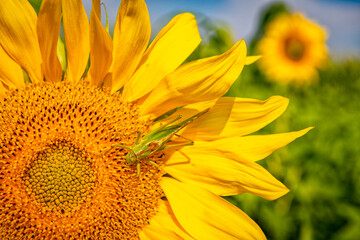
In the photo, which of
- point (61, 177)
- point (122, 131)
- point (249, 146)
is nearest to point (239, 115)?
point (249, 146)

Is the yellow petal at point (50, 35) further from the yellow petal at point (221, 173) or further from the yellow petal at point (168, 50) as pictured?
the yellow petal at point (221, 173)

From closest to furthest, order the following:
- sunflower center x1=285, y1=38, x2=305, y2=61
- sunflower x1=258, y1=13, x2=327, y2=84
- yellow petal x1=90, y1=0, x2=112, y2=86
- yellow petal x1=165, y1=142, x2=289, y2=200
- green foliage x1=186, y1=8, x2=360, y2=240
Answer: yellow petal x1=90, y1=0, x2=112, y2=86 < yellow petal x1=165, y1=142, x2=289, y2=200 < green foliage x1=186, y1=8, x2=360, y2=240 < sunflower x1=258, y1=13, x2=327, y2=84 < sunflower center x1=285, y1=38, x2=305, y2=61

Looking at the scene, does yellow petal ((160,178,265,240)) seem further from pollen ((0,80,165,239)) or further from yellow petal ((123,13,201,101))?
yellow petal ((123,13,201,101))

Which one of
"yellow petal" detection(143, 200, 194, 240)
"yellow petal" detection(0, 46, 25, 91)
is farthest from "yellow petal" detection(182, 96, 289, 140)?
"yellow petal" detection(0, 46, 25, 91)

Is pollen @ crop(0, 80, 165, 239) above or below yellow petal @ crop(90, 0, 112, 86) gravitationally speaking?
below

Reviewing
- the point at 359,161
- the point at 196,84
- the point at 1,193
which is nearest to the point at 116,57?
the point at 196,84

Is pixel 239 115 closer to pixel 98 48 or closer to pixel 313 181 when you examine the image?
pixel 98 48

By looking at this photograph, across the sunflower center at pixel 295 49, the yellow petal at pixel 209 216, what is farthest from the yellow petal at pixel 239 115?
the sunflower center at pixel 295 49
